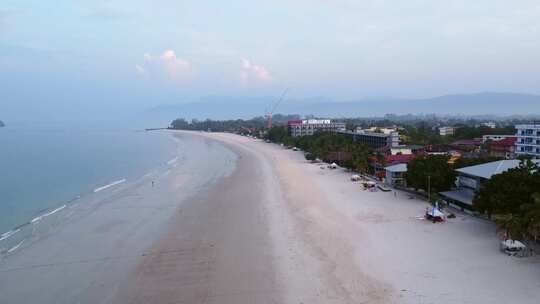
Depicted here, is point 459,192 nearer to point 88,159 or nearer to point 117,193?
point 117,193

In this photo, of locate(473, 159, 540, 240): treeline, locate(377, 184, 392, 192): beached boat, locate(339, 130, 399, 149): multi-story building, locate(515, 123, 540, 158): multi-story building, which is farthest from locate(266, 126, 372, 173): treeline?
locate(473, 159, 540, 240): treeline

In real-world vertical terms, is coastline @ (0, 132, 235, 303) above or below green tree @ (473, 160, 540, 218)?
below

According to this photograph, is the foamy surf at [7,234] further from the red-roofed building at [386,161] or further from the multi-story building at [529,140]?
the multi-story building at [529,140]

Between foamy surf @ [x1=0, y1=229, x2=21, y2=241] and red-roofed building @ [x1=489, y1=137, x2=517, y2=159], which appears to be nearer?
foamy surf @ [x1=0, y1=229, x2=21, y2=241]

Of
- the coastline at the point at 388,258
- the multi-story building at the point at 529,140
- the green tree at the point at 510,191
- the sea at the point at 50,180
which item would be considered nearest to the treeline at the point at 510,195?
the green tree at the point at 510,191

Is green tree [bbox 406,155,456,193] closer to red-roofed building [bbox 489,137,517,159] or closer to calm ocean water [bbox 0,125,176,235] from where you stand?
calm ocean water [bbox 0,125,176,235]

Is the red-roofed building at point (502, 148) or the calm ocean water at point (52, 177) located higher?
the red-roofed building at point (502, 148)

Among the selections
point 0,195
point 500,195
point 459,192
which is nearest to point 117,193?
point 0,195
